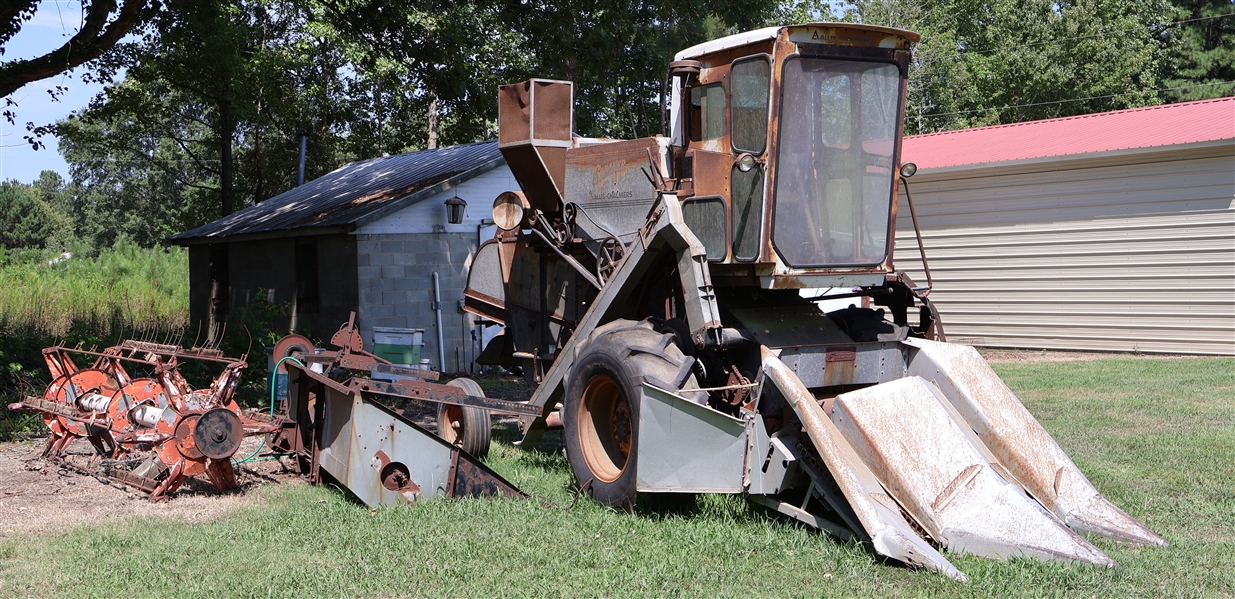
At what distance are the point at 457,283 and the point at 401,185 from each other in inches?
73.8

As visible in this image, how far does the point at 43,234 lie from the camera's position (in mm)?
59688

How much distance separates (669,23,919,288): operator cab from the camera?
662 centimetres

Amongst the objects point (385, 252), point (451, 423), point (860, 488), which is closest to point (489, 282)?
point (451, 423)

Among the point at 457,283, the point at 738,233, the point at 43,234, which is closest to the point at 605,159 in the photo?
the point at 738,233

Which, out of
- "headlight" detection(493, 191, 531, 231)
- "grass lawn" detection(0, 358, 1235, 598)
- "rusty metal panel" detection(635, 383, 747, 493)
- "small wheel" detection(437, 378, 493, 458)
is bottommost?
"grass lawn" detection(0, 358, 1235, 598)

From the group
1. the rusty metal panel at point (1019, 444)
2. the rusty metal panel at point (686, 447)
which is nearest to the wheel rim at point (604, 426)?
the rusty metal panel at point (686, 447)

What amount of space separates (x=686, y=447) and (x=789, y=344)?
3.70ft

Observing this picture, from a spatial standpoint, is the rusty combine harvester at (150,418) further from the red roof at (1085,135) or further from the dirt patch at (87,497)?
the red roof at (1085,135)

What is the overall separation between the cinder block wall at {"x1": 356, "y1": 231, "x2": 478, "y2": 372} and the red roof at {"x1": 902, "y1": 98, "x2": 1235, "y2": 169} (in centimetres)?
812

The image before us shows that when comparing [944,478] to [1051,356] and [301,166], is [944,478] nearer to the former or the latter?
[1051,356]

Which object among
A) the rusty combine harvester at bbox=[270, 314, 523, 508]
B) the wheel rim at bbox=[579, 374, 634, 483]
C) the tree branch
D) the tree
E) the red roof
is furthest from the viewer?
the tree

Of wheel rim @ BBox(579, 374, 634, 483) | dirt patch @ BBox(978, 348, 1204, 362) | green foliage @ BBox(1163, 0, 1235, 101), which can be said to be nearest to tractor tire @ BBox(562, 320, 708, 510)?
wheel rim @ BBox(579, 374, 634, 483)

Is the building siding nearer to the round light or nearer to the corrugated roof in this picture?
the corrugated roof

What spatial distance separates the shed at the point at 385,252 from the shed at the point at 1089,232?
7.62m
